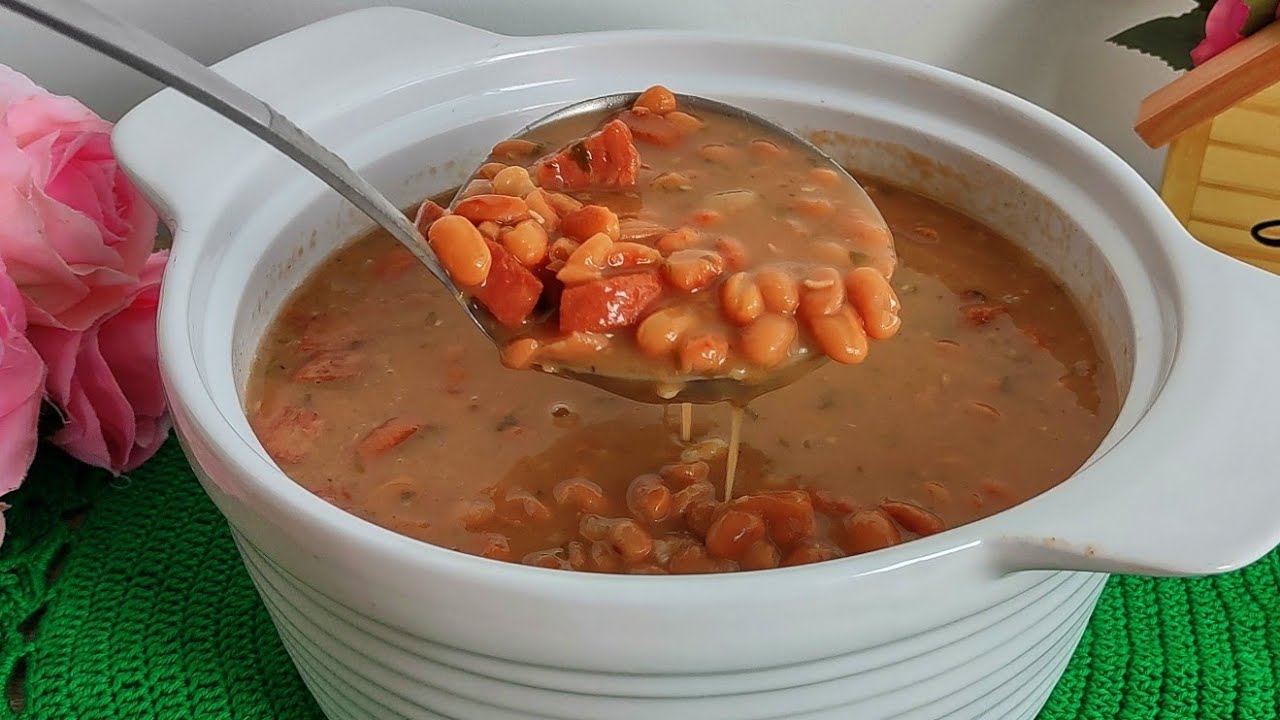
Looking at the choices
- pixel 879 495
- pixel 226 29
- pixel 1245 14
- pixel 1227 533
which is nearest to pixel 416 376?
pixel 879 495

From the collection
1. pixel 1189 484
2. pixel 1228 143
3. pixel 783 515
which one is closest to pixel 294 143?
pixel 783 515

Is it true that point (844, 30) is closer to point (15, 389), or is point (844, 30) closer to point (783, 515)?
point (783, 515)

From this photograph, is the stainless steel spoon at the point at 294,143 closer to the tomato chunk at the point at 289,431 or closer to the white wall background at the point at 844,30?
the tomato chunk at the point at 289,431

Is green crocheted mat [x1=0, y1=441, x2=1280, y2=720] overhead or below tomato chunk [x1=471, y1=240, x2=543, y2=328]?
below

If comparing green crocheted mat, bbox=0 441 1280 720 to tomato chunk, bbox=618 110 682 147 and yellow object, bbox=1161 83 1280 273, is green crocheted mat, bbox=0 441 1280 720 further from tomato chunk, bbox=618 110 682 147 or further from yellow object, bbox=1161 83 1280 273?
tomato chunk, bbox=618 110 682 147

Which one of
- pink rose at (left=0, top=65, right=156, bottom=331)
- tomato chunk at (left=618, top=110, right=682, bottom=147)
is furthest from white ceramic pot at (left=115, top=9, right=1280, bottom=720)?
tomato chunk at (left=618, top=110, right=682, bottom=147)

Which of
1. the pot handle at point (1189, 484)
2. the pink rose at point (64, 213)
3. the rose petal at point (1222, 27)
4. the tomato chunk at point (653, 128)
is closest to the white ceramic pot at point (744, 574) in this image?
the pot handle at point (1189, 484)

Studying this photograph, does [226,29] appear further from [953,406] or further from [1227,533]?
[1227,533]
